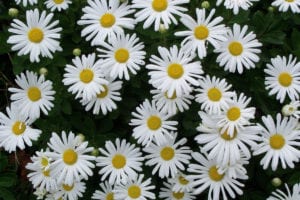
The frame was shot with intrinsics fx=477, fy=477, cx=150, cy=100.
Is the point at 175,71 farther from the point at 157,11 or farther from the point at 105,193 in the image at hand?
the point at 105,193

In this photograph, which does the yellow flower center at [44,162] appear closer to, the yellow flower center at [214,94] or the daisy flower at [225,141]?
the daisy flower at [225,141]

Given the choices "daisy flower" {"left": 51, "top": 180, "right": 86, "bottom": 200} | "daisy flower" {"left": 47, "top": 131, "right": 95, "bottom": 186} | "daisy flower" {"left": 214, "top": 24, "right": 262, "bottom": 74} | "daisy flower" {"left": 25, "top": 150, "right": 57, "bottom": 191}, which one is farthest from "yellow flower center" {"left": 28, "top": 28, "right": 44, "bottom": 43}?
"daisy flower" {"left": 214, "top": 24, "right": 262, "bottom": 74}

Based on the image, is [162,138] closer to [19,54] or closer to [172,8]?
[172,8]

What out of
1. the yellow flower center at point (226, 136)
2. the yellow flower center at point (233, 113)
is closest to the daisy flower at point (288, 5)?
the yellow flower center at point (233, 113)

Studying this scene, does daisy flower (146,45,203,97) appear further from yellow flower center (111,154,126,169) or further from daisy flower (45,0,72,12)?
daisy flower (45,0,72,12)

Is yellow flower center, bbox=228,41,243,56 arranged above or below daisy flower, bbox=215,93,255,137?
above

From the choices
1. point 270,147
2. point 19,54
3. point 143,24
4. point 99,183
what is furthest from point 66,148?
point 270,147

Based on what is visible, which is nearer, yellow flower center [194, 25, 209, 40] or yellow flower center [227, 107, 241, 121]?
yellow flower center [227, 107, 241, 121]

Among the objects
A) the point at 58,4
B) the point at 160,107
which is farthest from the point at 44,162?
the point at 58,4
